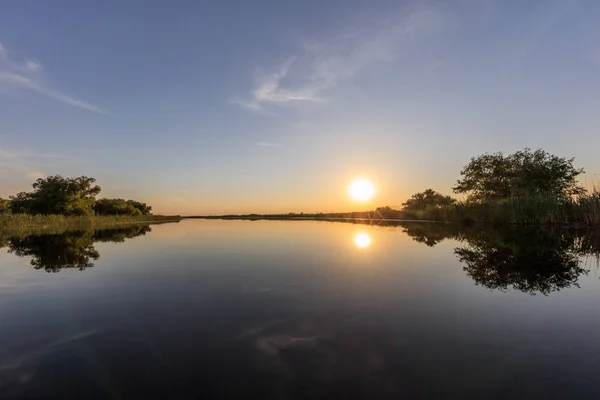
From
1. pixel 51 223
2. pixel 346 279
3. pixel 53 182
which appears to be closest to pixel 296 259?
pixel 346 279

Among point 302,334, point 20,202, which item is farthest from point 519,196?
point 20,202

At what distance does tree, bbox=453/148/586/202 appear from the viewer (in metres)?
58.8

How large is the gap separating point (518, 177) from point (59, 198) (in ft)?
313

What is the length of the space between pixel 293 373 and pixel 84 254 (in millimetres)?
18794

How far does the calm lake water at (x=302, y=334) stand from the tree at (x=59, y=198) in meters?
71.8

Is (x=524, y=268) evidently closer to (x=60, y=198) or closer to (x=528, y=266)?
(x=528, y=266)

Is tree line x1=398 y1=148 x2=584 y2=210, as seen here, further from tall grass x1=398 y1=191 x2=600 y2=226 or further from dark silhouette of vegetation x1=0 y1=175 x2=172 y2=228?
dark silhouette of vegetation x1=0 y1=175 x2=172 y2=228

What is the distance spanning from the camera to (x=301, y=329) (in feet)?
21.5

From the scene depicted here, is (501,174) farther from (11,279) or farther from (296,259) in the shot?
(11,279)

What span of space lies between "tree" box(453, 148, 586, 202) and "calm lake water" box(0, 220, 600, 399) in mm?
55453

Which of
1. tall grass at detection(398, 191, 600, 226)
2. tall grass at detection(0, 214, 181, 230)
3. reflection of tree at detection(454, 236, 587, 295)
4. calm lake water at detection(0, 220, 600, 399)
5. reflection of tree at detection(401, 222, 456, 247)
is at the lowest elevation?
calm lake water at detection(0, 220, 600, 399)

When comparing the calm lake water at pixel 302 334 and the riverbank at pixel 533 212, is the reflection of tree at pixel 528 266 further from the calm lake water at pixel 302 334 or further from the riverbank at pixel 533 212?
the riverbank at pixel 533 212

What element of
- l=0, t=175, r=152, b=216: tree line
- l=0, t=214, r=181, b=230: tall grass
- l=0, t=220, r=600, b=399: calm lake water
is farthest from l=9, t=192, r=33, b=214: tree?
l=0, t=220, r=600, b=399: calm lake water

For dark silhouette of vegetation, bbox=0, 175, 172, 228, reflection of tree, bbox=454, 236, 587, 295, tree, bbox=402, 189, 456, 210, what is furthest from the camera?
tree, bbox=402, 189, 456, 210
